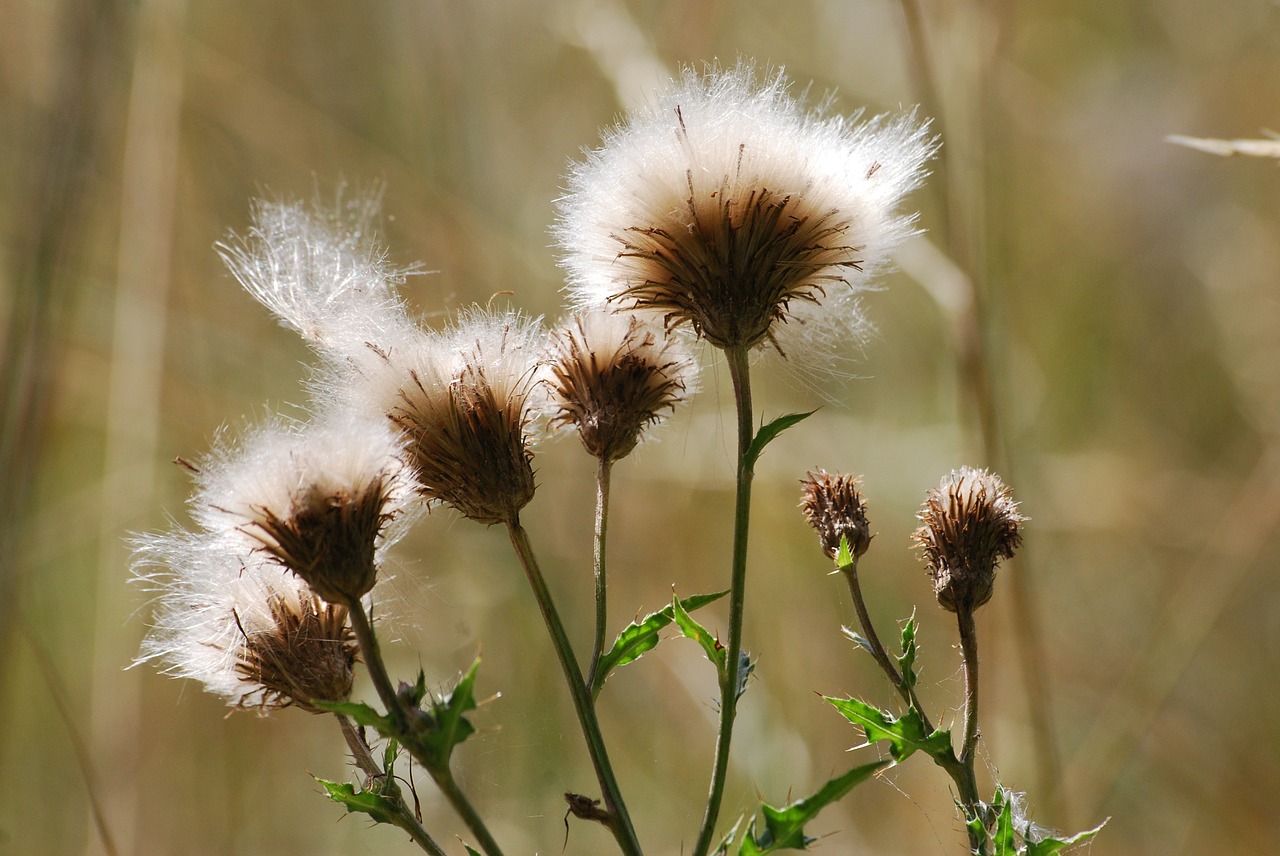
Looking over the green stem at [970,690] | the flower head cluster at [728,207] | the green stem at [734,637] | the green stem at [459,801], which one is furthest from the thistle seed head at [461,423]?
the green stem at [970,690]

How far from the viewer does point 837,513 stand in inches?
67.5

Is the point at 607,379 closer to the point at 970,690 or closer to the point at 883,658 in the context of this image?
the point at 883,658

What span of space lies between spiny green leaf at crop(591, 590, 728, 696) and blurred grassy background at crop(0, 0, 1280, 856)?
1.39 m

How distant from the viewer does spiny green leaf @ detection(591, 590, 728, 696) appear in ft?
5.13

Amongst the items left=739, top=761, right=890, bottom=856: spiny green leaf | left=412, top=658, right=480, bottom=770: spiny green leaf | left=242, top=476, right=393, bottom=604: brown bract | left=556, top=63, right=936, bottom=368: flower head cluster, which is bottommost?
left=739, top=761, right=890, bottom=856: spiny green leaf

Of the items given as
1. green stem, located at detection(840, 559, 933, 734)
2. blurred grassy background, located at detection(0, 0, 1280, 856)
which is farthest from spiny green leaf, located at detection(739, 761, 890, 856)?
blurred grassy background, located at detection(0, 0, 1280, 856)

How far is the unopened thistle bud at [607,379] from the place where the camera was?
176 centimetres

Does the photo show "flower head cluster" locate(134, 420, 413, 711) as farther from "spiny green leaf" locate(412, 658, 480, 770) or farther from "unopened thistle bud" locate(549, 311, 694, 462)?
"unopened thistle bud" locate(549, 311, 694, 462)

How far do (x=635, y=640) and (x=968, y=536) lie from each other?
0.53 m

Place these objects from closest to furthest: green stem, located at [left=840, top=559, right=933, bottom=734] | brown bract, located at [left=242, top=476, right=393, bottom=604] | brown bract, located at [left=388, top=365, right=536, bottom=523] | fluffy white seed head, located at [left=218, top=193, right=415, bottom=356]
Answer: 1. brown bract, located at [left=242, top=476, right=393, bottom=604]
2. green stem, located at [left=840, top=559, right=933, bottom=734]
3. brown bract, located at [left=388, top=365, right=536, bottom=523]
4. fluffy white seed head, located at [left=218, top=193, right=415, bottom=356]

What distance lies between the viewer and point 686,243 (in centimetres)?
167

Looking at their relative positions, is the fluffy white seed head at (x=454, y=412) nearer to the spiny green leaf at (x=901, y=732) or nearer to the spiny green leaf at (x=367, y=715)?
the spiny green leaf at (x=367, y=715)

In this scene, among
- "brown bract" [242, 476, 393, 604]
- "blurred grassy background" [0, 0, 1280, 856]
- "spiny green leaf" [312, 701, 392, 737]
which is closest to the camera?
"spiny green leaf" [312, 701, 392, 737]

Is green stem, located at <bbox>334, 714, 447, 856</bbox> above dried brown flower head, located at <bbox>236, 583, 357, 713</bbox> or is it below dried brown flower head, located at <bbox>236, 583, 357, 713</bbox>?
below
